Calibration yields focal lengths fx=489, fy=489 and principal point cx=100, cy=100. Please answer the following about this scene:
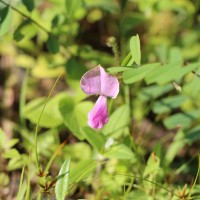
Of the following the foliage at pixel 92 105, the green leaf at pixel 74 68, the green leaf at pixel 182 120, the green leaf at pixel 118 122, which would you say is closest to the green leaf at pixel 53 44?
the foliage at pixel 92 105

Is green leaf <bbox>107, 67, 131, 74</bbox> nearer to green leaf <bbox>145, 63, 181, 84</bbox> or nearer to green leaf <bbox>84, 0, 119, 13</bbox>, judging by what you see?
green leaf <bbox>145, 63, 181, 84</bbox>

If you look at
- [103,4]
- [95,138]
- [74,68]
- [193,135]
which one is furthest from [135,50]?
[103,4]

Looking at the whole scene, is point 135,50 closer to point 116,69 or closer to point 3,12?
point 116,69

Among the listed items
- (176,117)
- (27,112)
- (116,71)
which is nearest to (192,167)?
(176,117)

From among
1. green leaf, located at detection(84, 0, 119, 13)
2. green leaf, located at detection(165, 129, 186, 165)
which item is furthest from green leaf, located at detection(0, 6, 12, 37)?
green leaf, located at detection(165, 129, 186, 165)

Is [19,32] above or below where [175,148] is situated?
above

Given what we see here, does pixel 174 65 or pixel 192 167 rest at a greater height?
pixel 174 65

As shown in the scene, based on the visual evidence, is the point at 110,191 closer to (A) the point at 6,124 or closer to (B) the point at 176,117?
(B) the point at 176,117
